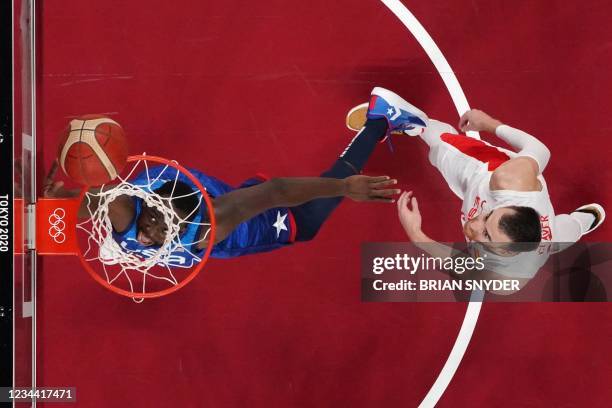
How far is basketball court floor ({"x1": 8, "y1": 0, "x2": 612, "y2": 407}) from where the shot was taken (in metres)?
3.97

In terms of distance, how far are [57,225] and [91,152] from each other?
57cm

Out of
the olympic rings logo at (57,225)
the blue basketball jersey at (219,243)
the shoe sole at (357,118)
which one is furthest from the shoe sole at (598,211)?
the olympic rings logo at (57,225)

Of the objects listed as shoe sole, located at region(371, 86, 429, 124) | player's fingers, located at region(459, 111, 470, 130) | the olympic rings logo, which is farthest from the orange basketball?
player's fingers, located at region(459, 111, 470, 130)

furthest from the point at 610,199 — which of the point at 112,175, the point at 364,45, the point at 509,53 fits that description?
the point at 112,175

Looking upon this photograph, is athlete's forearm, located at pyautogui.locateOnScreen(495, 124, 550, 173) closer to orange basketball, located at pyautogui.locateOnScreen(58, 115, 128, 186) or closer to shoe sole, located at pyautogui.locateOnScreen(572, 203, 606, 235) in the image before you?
shoe sole, located at pyautogui.locateOnScreen(572, 203, 606, 235)

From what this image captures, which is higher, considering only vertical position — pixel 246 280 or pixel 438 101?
pixel 438 101

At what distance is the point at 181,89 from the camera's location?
3.97 metres

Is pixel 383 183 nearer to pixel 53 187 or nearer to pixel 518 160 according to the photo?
pixel 518 160

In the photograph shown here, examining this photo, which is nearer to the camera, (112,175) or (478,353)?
(112,175)

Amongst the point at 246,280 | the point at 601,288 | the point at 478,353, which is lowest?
the point at 478,353

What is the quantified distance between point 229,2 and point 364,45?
3.15ft

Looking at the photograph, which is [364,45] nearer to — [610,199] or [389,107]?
[389,107]

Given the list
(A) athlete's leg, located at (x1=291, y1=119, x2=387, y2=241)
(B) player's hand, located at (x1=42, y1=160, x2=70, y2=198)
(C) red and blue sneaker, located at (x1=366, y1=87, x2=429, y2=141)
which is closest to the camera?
(B) player's hand, located at (x1=42, y1=160, x2=70, y2=198)

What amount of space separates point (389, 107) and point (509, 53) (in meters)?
0.92
